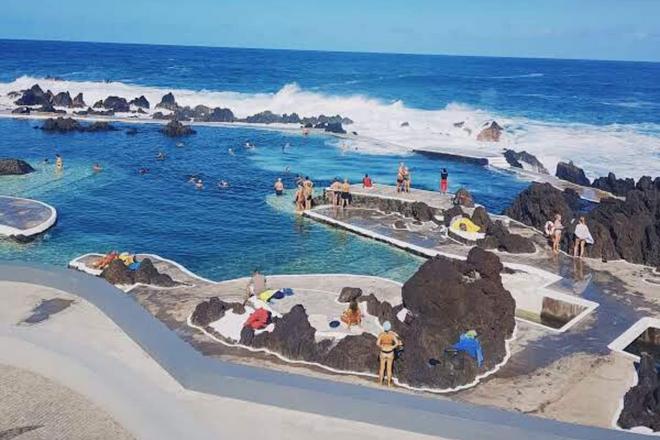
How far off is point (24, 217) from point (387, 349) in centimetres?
1772

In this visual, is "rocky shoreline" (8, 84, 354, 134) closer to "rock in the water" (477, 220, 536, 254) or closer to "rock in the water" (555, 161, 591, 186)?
"rock in the water" (555, 161, 591, 186)

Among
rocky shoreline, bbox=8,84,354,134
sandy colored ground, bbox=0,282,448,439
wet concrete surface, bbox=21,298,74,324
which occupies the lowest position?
sandy colored ground, bbox=0,282,448,439

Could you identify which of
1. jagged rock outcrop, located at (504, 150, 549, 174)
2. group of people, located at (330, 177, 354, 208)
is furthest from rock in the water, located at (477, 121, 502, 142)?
group of people, located at (330, 177, 354, 208)

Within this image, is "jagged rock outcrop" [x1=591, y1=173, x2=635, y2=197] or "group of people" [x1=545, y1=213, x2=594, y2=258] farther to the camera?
"jagged rock outcrop" [x1=591, y1=173, x2=635, y2=197]

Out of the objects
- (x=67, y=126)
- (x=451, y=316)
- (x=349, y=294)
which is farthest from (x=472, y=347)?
(x=67, y=126)

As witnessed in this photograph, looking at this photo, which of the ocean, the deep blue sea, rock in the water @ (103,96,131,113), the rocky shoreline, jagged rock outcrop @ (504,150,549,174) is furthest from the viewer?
rock in the water @ (103,96,131,113)

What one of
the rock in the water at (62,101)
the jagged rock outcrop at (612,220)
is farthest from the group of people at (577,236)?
the rock in the water at (62,101)

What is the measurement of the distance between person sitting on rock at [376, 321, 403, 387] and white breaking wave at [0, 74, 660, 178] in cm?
3194

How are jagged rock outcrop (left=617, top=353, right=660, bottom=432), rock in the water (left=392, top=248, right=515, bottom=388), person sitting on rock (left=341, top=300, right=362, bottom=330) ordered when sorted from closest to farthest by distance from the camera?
jagged rock outcrop (left=617, top=353, right=660, bottom=432) → rock in the water (left=392, top=248, right=515, bottom=388) → person sitting on rock (left=341, top=300, right=362, bottom=330)

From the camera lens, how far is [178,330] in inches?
643

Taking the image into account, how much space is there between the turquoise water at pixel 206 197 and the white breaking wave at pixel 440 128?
299 inches

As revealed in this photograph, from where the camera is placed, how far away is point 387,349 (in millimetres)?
13680

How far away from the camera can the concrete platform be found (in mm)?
24156

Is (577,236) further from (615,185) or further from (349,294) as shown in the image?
(615,185)
